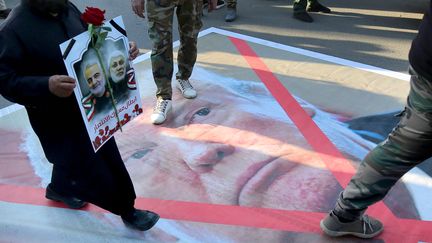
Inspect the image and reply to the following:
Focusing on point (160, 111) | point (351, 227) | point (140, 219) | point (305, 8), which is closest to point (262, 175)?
point (351, 227)

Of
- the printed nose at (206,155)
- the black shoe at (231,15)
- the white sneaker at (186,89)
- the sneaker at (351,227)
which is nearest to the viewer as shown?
the sneaker at (351,227)

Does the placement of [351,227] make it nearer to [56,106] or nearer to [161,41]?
[56,106]

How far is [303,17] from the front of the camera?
4605 mm

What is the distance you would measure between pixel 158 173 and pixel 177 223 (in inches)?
16.0

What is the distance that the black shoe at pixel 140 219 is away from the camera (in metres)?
1.92

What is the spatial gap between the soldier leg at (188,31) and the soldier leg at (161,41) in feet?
0.41

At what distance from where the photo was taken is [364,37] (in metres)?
4.16

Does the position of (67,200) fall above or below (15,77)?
below

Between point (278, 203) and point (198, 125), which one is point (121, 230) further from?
point (198, 125)

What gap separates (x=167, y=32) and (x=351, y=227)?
1568 mm

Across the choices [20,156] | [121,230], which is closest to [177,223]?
[121,230]

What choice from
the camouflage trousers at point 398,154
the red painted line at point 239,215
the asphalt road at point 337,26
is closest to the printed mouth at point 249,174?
the red painted line at point 239,215

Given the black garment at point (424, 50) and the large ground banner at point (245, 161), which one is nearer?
the black garment at point (424, 50)

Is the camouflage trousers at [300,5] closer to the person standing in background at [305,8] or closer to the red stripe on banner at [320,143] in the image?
the person standing in background at [305,8]
